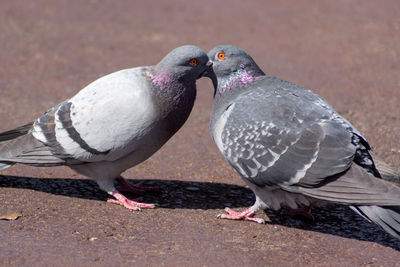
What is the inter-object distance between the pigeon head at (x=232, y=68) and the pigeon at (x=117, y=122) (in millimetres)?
125

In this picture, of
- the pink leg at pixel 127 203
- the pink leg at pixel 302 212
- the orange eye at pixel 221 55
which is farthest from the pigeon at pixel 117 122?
the pink leg at pixel 302 212

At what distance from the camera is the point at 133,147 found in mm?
4598

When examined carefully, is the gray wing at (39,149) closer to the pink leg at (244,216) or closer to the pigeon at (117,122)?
the pigeon at (117,122)

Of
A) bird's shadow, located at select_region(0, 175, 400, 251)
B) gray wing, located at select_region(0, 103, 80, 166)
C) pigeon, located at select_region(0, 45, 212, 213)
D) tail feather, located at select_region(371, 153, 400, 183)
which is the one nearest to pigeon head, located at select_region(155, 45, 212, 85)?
pigeon, located at select_region(0, 45, 212, 213)

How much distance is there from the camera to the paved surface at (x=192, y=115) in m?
4.19

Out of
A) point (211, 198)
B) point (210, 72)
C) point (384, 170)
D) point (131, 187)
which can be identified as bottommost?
point (211, 198)

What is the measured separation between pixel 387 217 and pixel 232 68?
1887 mm

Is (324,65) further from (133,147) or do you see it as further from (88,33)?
(133,147)

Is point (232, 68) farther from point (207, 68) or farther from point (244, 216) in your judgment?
point (244, 216)

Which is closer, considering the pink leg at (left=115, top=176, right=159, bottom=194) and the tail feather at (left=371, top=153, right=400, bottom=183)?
the tail feather at (left=371, top=153, right=400, bottom=183)

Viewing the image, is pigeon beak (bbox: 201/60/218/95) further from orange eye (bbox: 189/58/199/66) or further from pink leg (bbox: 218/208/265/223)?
pink leg (bbox: 218/208/265/223)

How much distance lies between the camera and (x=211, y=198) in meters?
5.23

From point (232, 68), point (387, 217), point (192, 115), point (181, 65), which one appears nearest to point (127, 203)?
point (181, 65)

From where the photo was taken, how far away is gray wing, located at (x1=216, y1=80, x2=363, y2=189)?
4.10 metres
